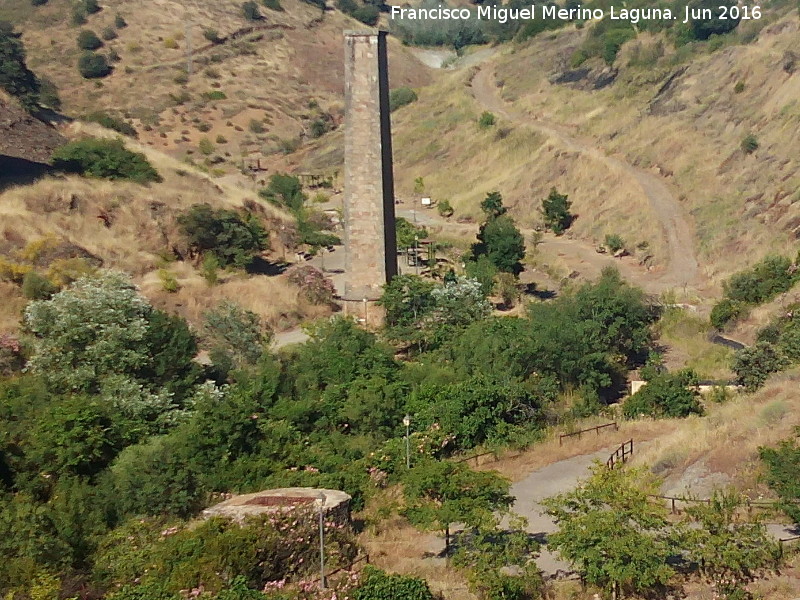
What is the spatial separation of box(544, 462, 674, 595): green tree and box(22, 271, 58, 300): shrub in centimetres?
2159

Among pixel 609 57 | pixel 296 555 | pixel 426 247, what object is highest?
pixel 609 57

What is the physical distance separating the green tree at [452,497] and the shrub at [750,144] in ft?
118

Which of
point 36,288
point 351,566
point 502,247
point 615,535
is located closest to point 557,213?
point 502,247

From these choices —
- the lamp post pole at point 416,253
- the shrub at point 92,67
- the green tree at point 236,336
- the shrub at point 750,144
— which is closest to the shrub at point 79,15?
the shrub at point 92,67

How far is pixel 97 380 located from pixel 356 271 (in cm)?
953

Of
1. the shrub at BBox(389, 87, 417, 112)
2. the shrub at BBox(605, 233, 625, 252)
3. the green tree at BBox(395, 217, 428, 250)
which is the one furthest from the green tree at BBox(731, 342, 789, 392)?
the shrub at BBox(389, 87, 417, 112)

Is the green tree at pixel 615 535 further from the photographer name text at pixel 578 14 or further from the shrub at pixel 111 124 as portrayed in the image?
the photographer name text at pixel 578 14

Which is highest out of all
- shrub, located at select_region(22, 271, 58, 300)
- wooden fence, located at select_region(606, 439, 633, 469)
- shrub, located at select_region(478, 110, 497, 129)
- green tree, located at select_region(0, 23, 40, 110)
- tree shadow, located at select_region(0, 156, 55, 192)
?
green tree, located at select_region(0, 23, 40, 110)

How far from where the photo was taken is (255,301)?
110ft

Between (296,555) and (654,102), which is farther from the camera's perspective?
(654,102)

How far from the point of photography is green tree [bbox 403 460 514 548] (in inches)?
514

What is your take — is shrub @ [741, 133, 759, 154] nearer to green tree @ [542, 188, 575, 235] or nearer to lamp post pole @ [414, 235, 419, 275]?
green tree @ [542, 188, 575, 235]

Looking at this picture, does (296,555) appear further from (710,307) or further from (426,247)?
(426,247)

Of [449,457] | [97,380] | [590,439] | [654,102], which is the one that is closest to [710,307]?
[590,439]
